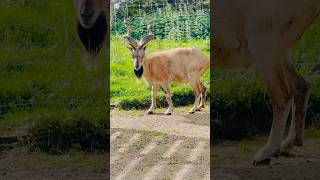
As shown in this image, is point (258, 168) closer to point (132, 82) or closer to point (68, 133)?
point (132, 82)

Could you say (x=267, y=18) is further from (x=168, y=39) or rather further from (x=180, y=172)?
(x=180, y=172)

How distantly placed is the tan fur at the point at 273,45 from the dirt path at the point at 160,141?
1.25 ft

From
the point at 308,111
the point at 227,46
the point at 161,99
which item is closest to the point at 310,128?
the point at 308,111

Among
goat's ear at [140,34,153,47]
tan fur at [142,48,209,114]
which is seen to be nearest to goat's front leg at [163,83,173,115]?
tan fur at [142,48,209,114]

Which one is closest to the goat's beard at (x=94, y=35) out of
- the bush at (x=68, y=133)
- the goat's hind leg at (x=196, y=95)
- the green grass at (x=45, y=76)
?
the green grass at (x=45, y=76)

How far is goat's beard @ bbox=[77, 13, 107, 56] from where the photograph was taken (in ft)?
11.8

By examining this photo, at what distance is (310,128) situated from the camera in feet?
12.1

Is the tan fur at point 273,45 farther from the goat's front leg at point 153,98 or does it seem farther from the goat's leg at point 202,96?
the goat's front leg at point 153,98

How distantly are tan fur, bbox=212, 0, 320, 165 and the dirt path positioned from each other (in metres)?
0.38

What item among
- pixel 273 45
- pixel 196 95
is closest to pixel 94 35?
pixel 196 95

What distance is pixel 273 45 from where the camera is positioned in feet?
11.2

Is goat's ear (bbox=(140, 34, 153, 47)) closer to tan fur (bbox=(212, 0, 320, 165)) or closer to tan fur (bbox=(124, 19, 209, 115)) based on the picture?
tan fur (bbox=(124, 19, 209, 115))

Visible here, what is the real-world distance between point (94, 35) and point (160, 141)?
80 centimetres

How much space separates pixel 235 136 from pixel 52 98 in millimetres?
1198
